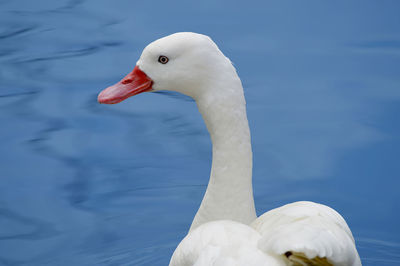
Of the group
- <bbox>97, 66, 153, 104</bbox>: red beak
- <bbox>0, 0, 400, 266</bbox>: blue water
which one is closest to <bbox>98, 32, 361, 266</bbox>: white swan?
<bbox>97, 66, 153, 104</bbox>: red beak

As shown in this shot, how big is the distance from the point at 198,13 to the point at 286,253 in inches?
136

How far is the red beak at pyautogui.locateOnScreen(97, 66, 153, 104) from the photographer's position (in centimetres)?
208

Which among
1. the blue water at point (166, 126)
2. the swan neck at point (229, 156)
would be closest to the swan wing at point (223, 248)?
the swan neck at point (229, 156)

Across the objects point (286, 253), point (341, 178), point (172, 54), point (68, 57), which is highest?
point (172, 54)

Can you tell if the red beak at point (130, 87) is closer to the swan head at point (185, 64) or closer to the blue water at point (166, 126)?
the swan head at point (185, 64)

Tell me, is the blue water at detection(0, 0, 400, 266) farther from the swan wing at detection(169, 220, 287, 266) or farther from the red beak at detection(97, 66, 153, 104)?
the swan wing at detection(169, 220, 287, 266)

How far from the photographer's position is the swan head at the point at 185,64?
1951 millimetres

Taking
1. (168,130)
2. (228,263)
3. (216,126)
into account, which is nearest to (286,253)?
(228,263)

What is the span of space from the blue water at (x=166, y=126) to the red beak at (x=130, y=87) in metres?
0.78

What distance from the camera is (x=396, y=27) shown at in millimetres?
4629

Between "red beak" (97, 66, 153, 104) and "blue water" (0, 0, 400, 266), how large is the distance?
2.57ft

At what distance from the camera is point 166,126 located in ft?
12.4

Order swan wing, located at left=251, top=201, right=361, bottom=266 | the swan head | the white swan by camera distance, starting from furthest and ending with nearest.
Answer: the swan head < the white swan < swan wing, located at left=251, top=201, right=361, bottom=266

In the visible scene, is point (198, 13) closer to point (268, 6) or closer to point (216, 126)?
point (268, 6)
